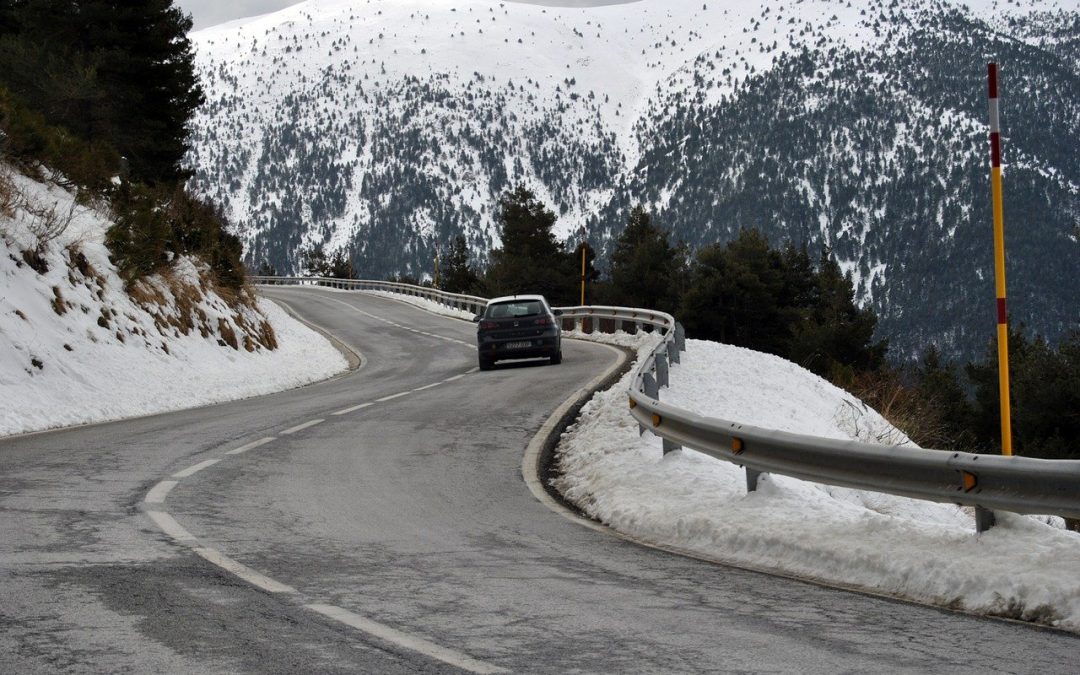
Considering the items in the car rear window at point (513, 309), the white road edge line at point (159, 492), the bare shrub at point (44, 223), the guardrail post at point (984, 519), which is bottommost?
the white road edge line at point (159, 492)

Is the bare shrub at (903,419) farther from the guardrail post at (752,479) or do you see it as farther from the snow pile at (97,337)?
the snow pile at (97,337)

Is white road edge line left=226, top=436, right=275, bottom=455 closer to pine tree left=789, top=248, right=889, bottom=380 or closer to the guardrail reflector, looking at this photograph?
the guardrail reflector

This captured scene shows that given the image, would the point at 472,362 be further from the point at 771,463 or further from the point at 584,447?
the point at 771,463

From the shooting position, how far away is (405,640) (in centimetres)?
460

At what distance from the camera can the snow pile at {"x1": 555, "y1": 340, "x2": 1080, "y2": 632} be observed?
17.9 feet

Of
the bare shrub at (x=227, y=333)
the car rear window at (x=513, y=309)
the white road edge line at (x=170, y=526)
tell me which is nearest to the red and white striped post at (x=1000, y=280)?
the white road edge line at (x=170, y=526)

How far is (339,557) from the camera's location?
6.59m

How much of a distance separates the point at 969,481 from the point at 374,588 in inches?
124

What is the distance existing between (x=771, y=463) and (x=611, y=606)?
2.72 metres

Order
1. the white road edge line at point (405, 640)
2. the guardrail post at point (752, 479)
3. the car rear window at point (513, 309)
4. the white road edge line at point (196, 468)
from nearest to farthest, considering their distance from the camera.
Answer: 1. the white road edge line at point (405, 640)
2. the guardrail post at point (752, 479)
3. the white road edge line at point (196, 468)
4. the car rear window at point (513, 309)

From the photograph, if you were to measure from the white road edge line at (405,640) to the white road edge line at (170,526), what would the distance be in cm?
213

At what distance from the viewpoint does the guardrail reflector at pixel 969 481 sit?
6051 mm

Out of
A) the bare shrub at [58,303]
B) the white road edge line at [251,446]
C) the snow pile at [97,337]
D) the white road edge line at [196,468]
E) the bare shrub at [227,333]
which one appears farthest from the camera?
the bare shrub at [227,333]

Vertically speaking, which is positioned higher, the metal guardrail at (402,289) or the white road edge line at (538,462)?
the metal guardrail at (402,289)
